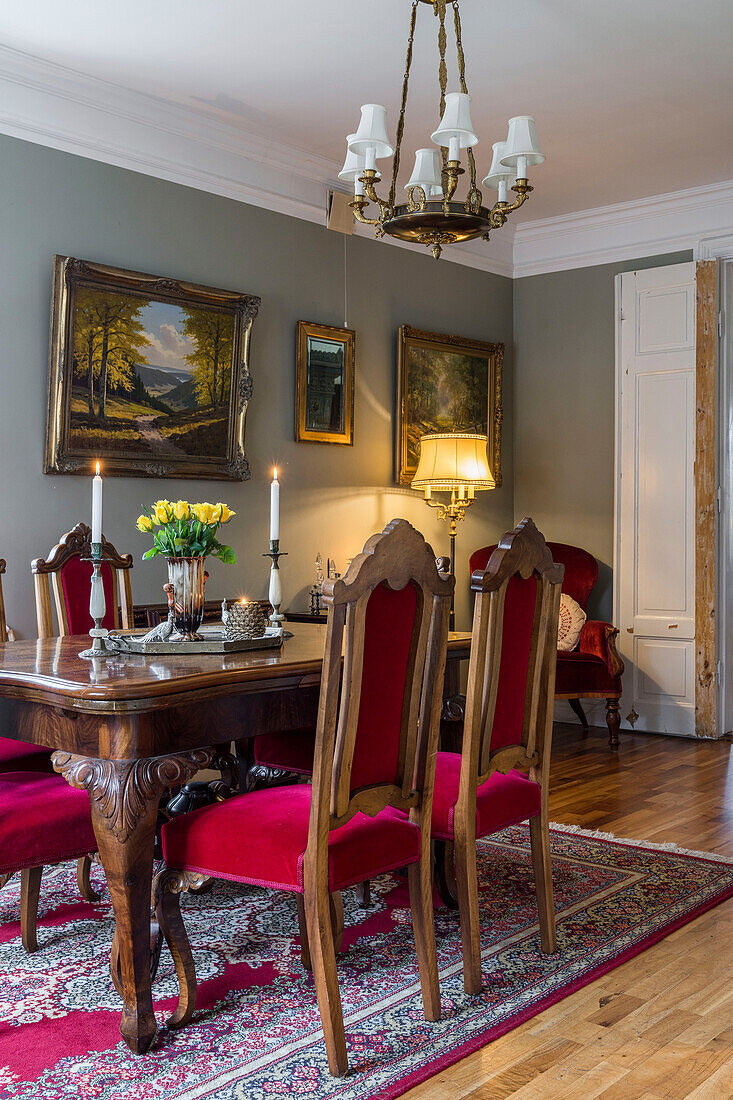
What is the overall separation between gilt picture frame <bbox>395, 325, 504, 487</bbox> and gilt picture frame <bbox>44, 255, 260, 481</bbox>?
1.21 meters

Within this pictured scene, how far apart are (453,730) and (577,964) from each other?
32.2 inches

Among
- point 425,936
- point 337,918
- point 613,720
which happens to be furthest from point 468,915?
point 613,720

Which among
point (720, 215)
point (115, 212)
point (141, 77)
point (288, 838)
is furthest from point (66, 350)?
point (720, 215)

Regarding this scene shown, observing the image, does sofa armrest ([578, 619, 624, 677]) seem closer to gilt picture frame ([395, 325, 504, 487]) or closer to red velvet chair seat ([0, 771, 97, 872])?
gilt picture frame ([395, 325, 504, 487])

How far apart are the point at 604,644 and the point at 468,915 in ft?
11.1

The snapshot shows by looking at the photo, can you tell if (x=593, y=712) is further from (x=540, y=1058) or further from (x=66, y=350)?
(x=540, y=1058)

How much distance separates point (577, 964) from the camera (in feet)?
8.66

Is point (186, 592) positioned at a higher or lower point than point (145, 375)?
lower

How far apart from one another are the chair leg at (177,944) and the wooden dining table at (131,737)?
0.07m

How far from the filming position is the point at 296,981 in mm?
2531

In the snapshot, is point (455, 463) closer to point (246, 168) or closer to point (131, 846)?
point (246, 168)

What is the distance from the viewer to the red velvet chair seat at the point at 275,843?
213 centimetres

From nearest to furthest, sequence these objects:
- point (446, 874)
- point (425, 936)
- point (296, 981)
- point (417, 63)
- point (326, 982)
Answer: point (326, 982) → point (425, 936) → point (296, 981) → point (446, 874) → point (417, 63)

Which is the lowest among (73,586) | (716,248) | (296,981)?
(296,981)
